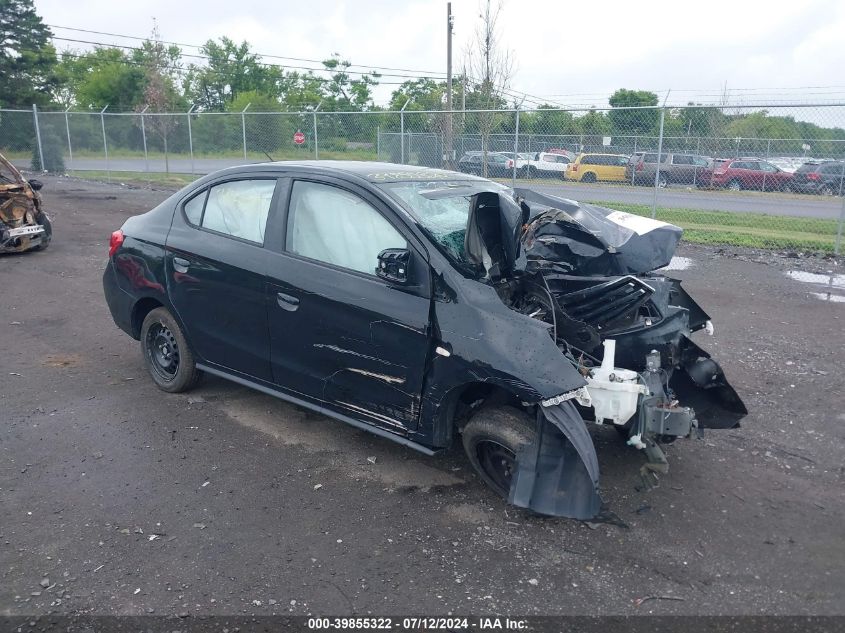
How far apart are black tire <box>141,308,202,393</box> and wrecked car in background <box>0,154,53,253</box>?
6.25 metres

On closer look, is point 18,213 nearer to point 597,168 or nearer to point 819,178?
point 597,168

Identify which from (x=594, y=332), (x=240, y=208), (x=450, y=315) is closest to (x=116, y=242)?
(x=240, y=208)

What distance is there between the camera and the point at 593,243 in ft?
15.0

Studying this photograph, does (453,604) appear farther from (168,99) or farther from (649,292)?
(168,99)

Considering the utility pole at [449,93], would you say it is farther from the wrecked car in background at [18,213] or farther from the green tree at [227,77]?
the green tree at [227,77]

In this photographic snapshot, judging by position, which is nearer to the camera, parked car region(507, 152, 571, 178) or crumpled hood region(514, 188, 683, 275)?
crumpled hood region(514, 188, 683, 275)

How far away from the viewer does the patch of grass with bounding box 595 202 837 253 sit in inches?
482

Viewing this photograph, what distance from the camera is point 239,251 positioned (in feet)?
15.6

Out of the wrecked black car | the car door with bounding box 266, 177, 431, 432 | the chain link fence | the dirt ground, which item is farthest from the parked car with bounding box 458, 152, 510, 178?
the car door with bounding box 266, 177, 431, 432

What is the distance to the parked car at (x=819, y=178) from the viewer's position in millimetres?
12542

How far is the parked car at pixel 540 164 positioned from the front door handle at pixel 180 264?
37.0ft

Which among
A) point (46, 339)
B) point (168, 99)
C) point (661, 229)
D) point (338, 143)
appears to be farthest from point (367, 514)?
point (168, 99)

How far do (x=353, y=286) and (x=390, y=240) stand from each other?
1.13ft

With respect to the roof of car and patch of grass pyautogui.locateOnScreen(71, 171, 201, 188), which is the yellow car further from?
patch of grass pyautogui.locateOnScreen(71, 171, 201, 188)
